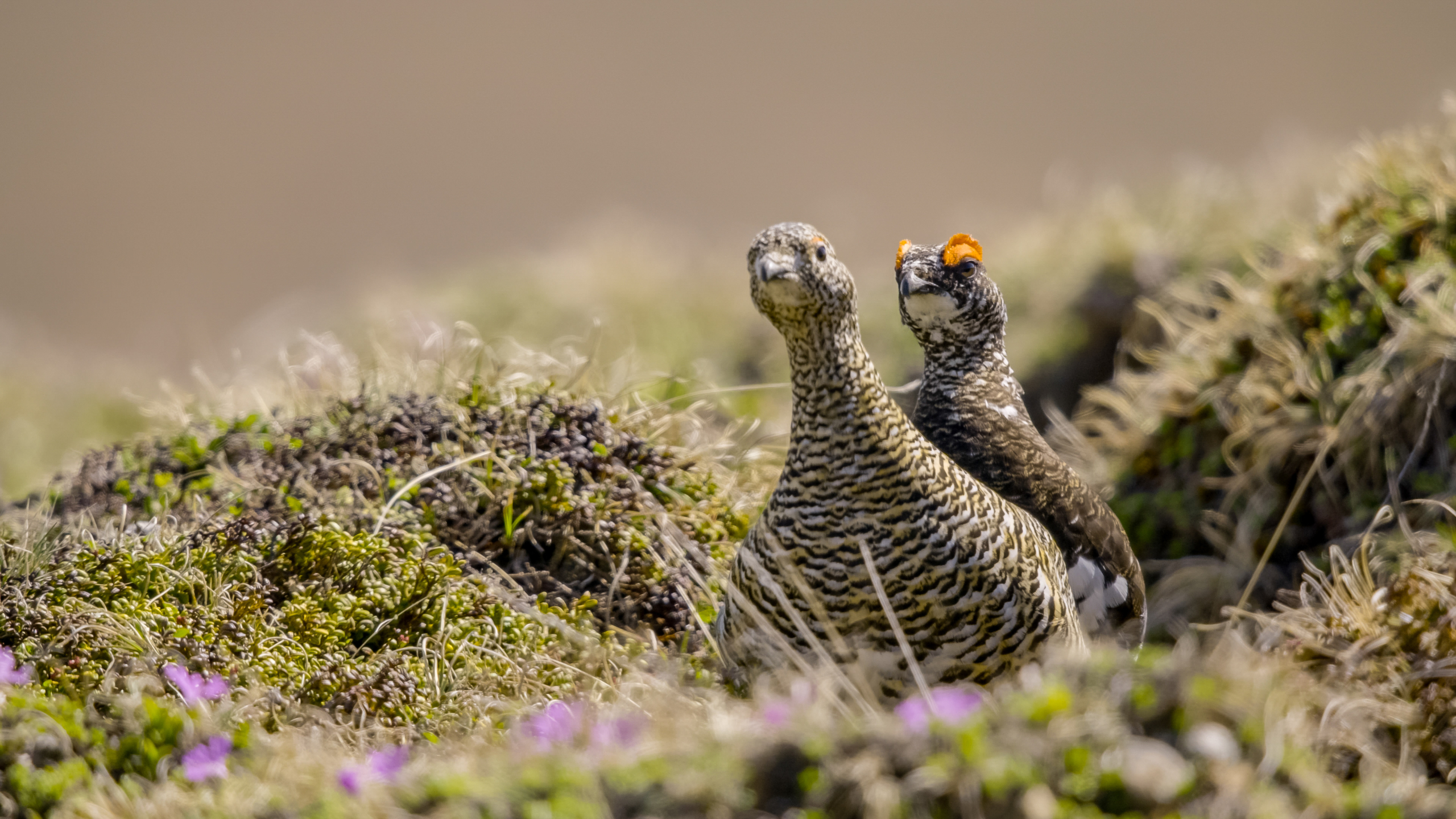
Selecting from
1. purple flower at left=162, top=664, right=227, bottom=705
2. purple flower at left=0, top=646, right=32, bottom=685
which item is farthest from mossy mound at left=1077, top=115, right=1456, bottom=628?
purple flower at left=0, top=646, right=32, bottom=685

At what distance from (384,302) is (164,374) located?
2.31 meters

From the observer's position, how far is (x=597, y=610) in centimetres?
395

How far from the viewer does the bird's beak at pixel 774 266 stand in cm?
254

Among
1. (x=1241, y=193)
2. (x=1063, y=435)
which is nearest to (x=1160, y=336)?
(x=1063, y=435)

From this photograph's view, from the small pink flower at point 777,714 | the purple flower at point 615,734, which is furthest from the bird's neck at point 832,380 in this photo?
the purple flower at point 615,734

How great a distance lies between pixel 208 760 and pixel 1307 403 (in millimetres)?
4585

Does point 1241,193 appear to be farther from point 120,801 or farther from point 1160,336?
point 120,801

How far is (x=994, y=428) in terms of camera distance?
3805mm

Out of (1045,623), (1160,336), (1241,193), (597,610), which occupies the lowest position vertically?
(597,610)

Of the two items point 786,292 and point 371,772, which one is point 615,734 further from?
point 786,292

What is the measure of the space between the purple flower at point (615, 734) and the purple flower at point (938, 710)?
581mm

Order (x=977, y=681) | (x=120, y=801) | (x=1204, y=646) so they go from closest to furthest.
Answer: (x=120, y=801)
(x=977, y=681)
(x=1204, y=646)

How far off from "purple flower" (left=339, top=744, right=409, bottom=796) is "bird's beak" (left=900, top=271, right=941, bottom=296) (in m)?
2.37

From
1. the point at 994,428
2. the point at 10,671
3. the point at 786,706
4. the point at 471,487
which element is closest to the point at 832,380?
the point at 786,706
